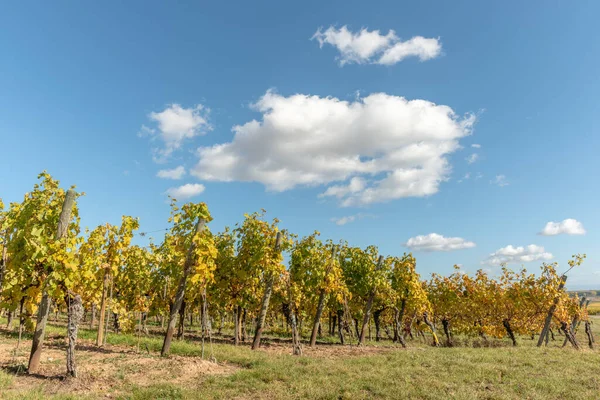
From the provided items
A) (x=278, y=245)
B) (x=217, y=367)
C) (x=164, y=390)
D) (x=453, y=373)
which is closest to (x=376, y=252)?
(x=278, y=245)

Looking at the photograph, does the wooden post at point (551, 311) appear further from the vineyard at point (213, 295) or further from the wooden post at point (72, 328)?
the wooden post at point (72, 328)

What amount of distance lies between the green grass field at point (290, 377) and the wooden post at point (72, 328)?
1.04ft

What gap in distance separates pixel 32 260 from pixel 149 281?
1502 centimetres

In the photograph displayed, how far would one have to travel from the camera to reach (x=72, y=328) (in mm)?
8898

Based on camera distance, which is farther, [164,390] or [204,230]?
[204,230]

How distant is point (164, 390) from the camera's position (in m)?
8.31

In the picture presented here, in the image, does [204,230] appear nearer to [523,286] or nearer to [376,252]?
[376,252]

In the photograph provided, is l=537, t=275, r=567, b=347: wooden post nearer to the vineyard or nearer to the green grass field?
the vineyard

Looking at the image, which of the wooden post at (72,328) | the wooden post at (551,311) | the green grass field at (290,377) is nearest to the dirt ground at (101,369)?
the green grass field at (290,377)

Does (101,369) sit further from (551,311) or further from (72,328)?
(551,311)

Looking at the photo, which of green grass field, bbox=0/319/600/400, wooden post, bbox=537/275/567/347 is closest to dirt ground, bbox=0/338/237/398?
green grass field, bbox=0/319/600/400

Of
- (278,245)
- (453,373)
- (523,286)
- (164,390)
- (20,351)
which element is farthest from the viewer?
(523,286)

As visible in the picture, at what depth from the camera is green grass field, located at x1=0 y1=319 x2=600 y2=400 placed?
8.31 metres

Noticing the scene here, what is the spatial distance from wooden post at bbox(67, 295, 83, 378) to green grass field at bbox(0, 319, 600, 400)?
317 mm
